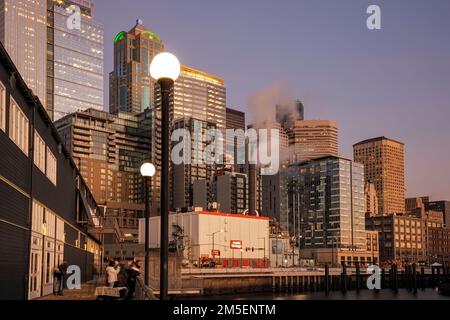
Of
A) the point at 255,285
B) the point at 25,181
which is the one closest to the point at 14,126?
the point at 25,181

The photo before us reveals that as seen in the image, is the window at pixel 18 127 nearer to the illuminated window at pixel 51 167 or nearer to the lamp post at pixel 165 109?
the illuminated window at pixel 51 167

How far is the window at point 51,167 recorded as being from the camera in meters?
39.1

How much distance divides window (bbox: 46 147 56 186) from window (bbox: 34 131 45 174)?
1730mm

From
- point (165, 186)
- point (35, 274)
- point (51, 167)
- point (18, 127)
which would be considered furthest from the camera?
point (51, 167)

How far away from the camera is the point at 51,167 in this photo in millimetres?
40562

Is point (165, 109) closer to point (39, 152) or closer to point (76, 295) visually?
point (39, 152)

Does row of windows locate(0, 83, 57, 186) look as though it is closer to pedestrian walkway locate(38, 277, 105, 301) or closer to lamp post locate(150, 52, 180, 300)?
pedestrian walkway locate(38, 277, 105, 301)

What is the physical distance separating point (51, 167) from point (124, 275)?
14129 millimetres

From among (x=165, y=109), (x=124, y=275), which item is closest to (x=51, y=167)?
(x=124, y=275)

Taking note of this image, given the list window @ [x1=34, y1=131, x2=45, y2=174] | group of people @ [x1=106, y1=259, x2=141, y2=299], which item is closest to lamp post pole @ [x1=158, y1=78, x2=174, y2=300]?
group of people @ [x1=106, y1=259, x2=141, y2=299]

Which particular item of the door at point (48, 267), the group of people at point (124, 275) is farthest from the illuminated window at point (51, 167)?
the group of people at point (124, 275)

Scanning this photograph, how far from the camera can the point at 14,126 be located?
28.2 metres
